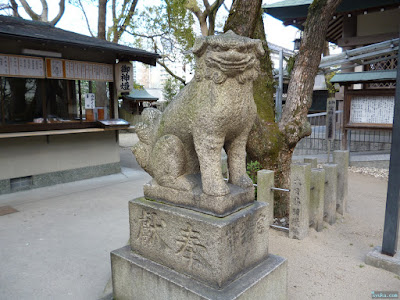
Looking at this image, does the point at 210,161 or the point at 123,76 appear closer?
the point at 210,161

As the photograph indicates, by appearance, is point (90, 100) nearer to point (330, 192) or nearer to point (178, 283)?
point (330, 192)

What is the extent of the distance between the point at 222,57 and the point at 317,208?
338cm

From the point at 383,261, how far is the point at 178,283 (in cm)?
278

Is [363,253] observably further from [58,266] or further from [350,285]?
[58,266]

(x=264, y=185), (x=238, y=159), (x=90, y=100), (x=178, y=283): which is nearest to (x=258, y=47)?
(x=238, y=159)

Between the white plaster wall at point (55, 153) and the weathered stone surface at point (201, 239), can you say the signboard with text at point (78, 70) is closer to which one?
the white plaster wall at point (55, 153)

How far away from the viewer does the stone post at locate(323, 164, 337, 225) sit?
5.07 m

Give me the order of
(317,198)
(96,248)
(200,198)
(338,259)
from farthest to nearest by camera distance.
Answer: (317,198), (96,248), (338,259), (200,198)

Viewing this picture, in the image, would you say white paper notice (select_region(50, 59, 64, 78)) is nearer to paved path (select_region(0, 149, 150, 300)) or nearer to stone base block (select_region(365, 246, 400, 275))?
paved path (select_region(0, 149, 150, 300))

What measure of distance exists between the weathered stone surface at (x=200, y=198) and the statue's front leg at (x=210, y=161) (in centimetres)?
6

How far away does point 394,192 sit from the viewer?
3.72 metres

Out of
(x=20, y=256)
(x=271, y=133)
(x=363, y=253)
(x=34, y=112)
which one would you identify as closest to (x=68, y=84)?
(x=34, y=112)

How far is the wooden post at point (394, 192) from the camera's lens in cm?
Result: 364

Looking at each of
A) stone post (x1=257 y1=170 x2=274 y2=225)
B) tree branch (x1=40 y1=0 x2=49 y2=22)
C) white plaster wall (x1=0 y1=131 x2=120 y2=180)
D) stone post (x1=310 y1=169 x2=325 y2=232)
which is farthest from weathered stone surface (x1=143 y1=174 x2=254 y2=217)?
tree branch (x1=40 y1=0 x2=49 y2=22)
